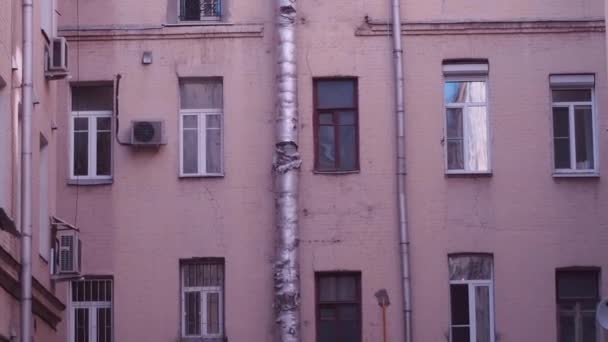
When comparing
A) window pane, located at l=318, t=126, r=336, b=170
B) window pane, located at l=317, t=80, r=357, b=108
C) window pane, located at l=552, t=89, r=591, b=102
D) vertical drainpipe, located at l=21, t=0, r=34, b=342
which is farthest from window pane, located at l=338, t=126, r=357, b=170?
vertical drainpipe, located at l=21, t=0, r=34, b=342

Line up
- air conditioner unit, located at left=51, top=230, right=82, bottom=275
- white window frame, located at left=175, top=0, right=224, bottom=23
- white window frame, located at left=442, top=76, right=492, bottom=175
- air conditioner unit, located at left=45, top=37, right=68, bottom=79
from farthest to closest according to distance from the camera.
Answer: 1. white window frame, located at left=175, top=0, right=224, bottom=23
2. white window frame, located at left=442, top=76, right=492, bottom=175
3. air conditioner unit, located at left=45, top=37, right=68, bottom=79
4. air conditioner unit, located at left=51, top=230, right=82, bottom=275

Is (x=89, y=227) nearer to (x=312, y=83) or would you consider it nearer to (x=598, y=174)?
(x=312, y=83)

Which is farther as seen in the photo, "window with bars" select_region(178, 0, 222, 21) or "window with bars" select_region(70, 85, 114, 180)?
"window with bars" select_region(178, 0, 222, 21)

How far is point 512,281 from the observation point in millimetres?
23359

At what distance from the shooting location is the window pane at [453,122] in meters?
24.0

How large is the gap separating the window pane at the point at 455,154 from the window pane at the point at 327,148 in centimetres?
190

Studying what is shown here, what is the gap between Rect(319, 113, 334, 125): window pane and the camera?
24016 mm

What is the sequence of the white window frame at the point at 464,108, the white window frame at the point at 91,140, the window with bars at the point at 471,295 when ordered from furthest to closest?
the white window frame at the point at 91,140, the white window frame at the point at 464,108, the window with bars at the point at 471,295

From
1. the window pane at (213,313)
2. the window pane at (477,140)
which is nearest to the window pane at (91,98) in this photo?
the window pane at (213,313)

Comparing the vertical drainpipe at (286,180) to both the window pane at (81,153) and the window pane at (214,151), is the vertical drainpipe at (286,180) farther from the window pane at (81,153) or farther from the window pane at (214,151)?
the window pane at (81,153)

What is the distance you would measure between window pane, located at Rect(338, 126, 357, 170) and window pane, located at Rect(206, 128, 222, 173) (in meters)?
1.99

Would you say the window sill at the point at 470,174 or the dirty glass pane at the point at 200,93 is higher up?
the dirty glass pane at the point at 200,93

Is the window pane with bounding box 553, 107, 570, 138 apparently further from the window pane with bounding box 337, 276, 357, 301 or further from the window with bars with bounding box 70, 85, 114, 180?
the window with bars with bounding box 70, 85, 114, 180

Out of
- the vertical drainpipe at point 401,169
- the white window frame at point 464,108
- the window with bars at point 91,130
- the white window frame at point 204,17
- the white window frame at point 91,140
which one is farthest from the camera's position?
the white window frame at point 204,17
